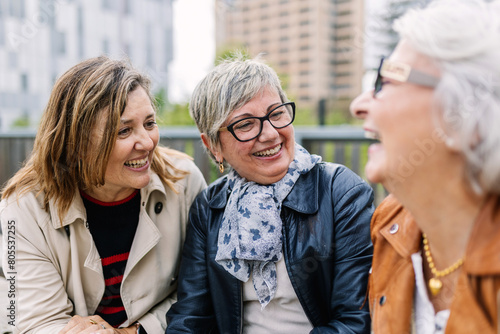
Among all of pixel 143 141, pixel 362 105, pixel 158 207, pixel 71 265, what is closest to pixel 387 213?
A: pixel 362 105

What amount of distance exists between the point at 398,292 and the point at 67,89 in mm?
1851

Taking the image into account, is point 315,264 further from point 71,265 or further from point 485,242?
point 71,265

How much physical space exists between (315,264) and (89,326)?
1.19 metres

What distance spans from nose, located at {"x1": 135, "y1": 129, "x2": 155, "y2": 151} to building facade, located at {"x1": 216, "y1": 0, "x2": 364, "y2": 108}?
311 ft

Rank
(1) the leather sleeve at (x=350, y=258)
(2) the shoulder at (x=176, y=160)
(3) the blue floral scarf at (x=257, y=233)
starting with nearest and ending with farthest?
(1) the leather sleeve at (x=350, y=258), (3) the blue floral scarf at (x=257, y=233), (2) the shoulder at (x=176, y=160)

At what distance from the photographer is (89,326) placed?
220 centimetres

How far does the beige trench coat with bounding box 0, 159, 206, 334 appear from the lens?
2275 millimetres

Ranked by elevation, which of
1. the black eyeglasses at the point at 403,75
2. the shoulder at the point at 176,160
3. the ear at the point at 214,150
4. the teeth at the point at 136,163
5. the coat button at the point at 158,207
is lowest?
the coat button at the point at 158,207

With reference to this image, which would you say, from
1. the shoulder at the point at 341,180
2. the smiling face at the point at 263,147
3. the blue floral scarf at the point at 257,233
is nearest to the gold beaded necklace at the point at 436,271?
the shoulder at the point at 341,180

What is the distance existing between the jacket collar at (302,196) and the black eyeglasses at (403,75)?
77 cm

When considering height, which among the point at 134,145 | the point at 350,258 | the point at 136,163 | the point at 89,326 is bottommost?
the point at 89,326

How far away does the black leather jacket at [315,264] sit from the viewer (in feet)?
6.39

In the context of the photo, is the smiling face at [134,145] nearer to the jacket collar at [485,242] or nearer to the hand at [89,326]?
the hand at [89,326]

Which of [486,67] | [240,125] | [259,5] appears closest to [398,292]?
[486,67]
